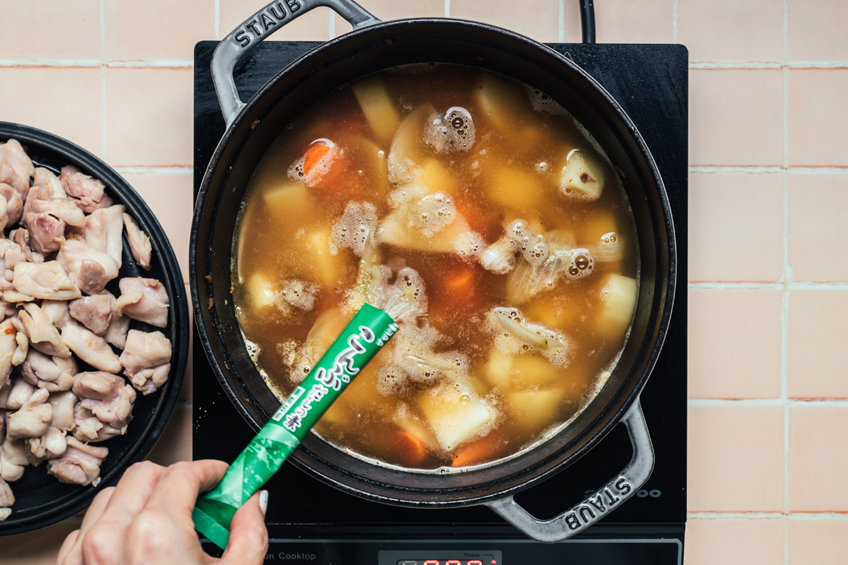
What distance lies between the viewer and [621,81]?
3.12 feet

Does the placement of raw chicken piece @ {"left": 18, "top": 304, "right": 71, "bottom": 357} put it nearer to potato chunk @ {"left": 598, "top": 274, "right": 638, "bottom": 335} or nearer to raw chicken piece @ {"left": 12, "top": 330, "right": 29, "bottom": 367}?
raw chicken piece @ {"left": 12, "top": 330, "right": 29, "bottom": 367}

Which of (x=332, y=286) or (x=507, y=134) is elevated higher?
(x=507, y=134)

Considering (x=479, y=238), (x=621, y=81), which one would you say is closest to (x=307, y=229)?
(x=479, y=238)

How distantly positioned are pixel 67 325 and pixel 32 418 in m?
0.15

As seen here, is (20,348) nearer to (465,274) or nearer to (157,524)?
(157,524)

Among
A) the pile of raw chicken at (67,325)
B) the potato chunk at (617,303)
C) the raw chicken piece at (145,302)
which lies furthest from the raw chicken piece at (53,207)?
the potato chunk at (617,303)

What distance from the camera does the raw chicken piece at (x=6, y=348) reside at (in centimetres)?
87

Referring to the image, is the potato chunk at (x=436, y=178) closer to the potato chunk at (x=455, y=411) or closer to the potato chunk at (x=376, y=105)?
the potato chunk at (x=376, y=105)

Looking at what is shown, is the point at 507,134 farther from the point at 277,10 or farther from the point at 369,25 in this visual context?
the point at 277,10

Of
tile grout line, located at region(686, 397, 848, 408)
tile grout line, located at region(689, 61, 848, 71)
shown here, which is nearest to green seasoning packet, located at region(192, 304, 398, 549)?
tile grout line, located at region(686, 397, 848, 408)

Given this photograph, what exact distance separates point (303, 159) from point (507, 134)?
0.33m

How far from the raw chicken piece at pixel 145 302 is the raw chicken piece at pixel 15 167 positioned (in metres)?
0.23

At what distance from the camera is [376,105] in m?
0.94

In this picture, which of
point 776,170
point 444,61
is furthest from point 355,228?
point 776,170
